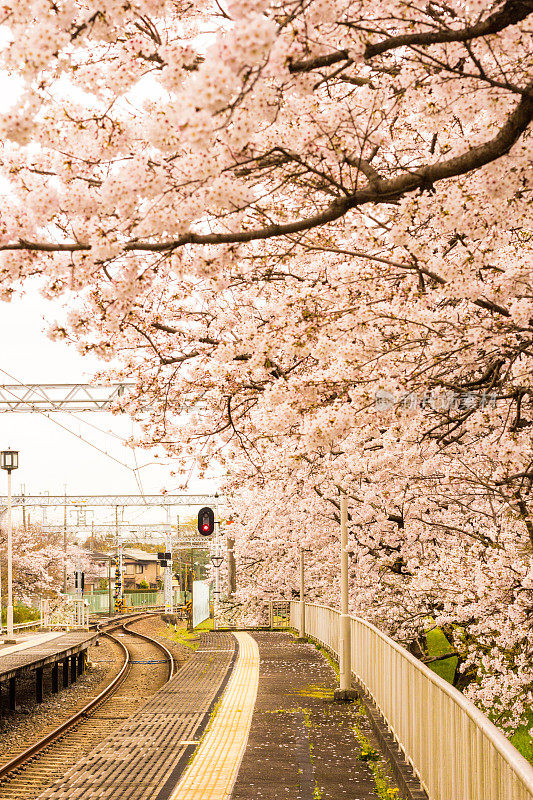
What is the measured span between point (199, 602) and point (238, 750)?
113 ft

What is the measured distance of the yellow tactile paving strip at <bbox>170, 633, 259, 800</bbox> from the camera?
26.0 ft

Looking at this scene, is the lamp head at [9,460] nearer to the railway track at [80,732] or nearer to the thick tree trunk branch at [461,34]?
the railway track at [80,732]

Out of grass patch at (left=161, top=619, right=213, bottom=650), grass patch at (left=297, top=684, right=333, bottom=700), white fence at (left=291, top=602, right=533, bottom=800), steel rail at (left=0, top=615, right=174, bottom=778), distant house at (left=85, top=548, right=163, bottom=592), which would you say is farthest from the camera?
distant house at (left=85, top=548, right=163, bottom=592)

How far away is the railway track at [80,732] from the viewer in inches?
453

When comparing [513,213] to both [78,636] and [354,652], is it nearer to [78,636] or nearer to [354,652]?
[354,652]

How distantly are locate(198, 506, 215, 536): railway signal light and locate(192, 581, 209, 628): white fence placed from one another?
16.7 m

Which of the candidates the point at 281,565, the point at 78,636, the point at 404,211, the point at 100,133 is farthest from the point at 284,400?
the point at 281,565

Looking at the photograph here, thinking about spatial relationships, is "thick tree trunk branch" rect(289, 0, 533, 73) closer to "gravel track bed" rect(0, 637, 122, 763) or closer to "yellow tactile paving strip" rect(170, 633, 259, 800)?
"yellow tactile paving strip" rect(170, 633, 259, 800)

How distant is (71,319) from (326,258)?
3.86 meters

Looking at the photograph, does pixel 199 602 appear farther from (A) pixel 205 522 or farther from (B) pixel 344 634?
(B) pixel 344 634

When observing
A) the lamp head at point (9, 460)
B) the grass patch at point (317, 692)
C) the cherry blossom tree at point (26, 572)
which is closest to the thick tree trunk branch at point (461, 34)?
the grass patch at point (317, 692)

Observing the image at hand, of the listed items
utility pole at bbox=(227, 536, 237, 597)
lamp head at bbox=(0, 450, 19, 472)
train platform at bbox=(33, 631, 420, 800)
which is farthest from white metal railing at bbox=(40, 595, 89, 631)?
train platform at bbox=(33, 631, 420, 800)

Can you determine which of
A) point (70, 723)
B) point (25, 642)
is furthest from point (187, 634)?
point (70, 723)

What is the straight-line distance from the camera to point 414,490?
581 inches
